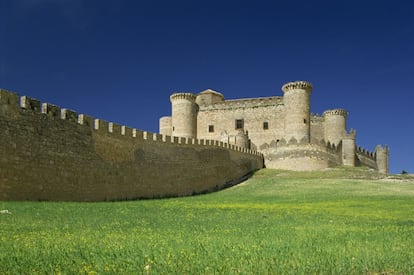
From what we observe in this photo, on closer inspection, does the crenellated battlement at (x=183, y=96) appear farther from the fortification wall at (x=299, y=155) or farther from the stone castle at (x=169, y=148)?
the fortification wall at (x=299, y=155)

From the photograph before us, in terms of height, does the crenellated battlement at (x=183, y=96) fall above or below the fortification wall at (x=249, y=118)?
above

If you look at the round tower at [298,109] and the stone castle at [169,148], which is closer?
the stone castle at [169,148]

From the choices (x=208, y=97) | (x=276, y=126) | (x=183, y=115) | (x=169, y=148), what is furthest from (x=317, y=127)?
(x=169, y=148)

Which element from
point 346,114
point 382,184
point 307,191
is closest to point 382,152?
point 346,114

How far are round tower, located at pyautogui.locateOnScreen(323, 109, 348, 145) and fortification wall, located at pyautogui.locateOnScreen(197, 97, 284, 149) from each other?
4.90m

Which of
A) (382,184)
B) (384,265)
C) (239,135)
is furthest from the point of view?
(239,135)

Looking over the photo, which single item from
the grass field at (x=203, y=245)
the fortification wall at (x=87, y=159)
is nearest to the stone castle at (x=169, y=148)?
the fortification wall at (x=87, y=159)

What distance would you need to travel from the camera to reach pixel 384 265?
19.2 ft

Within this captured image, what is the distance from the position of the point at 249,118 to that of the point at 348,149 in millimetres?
10430

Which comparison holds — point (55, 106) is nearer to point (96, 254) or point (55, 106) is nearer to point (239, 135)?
point (96, 254)

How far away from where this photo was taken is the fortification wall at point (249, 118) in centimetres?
4506

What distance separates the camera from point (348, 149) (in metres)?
45.7

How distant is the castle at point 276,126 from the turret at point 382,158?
4887 mm

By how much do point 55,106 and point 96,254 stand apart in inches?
576
